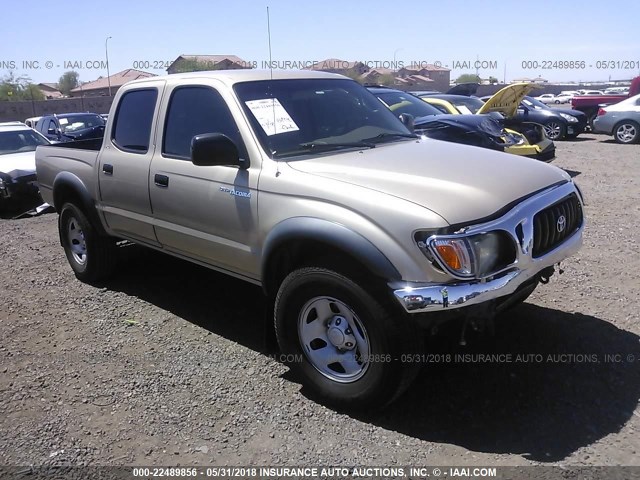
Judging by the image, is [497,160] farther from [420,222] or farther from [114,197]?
[114,197]

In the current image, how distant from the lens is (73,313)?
510 cm

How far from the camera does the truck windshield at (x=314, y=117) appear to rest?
3.88 metres

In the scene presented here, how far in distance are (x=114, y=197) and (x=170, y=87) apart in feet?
3.69

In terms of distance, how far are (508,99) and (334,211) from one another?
29.3 ft

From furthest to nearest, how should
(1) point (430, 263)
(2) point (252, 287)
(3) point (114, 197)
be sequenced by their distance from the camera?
(2) point (252, 287)
(3) point (114, 197)
(1) point (430, 263)

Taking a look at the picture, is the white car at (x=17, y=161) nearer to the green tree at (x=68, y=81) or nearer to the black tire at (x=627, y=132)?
the black tire at (x=627, y=132)

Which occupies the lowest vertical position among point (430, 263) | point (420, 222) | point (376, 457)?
point (376, 457)

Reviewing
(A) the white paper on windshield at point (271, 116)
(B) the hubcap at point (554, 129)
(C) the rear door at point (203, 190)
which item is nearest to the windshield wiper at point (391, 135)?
(A) the white paper on windshield at point (271, 116)

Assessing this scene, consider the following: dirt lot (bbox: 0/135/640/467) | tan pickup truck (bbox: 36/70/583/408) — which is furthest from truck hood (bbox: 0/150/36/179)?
tan pickup truck (bbox: 36/70/583/408)

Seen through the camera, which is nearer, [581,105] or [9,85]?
[581,105]

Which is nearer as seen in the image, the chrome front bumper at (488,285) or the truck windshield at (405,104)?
the chrome front bumper at (488,285)

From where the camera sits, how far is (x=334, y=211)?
3.23m

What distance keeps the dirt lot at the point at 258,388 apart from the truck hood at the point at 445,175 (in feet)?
3.95

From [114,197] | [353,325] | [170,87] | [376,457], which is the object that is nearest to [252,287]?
[114,197]
